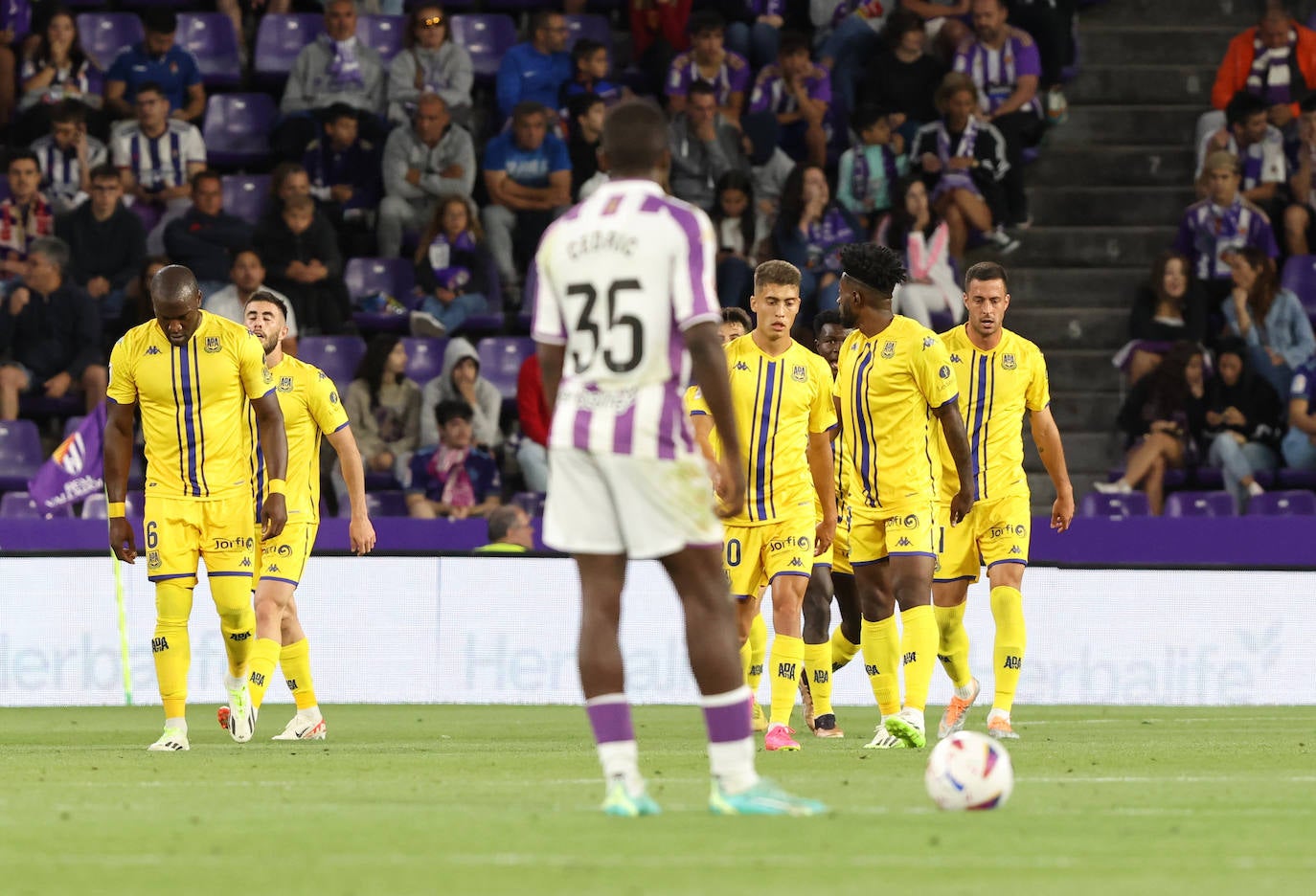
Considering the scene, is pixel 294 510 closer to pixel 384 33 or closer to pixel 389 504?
pixel 389 504

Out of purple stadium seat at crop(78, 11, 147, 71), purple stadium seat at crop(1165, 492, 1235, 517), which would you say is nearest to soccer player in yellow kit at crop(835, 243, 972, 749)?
purple stadium seat at crop(1165, 492, 1235, 517)

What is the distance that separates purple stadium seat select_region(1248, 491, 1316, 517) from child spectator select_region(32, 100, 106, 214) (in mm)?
10115

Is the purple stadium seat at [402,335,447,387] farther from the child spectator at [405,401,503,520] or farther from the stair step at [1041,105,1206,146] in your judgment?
the stair step at [1041,105,1206,146]

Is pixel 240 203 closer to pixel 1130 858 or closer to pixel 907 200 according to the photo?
pixel 907 200

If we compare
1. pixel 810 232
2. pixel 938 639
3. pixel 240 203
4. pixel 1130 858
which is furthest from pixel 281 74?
pixel 1130 858

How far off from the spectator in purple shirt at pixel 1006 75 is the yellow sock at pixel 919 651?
388 inches

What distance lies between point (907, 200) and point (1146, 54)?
463 centimetres

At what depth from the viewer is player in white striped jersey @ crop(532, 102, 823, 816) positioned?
665 centimetres

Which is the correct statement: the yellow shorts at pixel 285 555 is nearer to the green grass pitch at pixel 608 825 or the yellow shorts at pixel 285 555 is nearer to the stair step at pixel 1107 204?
the green grass pitch at pixel 608 825

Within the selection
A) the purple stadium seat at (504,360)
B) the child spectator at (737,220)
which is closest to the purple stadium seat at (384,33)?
the purple stadium seat at (504,360)

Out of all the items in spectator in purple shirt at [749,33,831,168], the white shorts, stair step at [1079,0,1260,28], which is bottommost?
the white shorts

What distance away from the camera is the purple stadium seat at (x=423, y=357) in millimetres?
18547

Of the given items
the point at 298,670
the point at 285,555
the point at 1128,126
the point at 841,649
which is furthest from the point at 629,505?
the point at 1128,126

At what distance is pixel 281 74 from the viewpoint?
2042 cm
